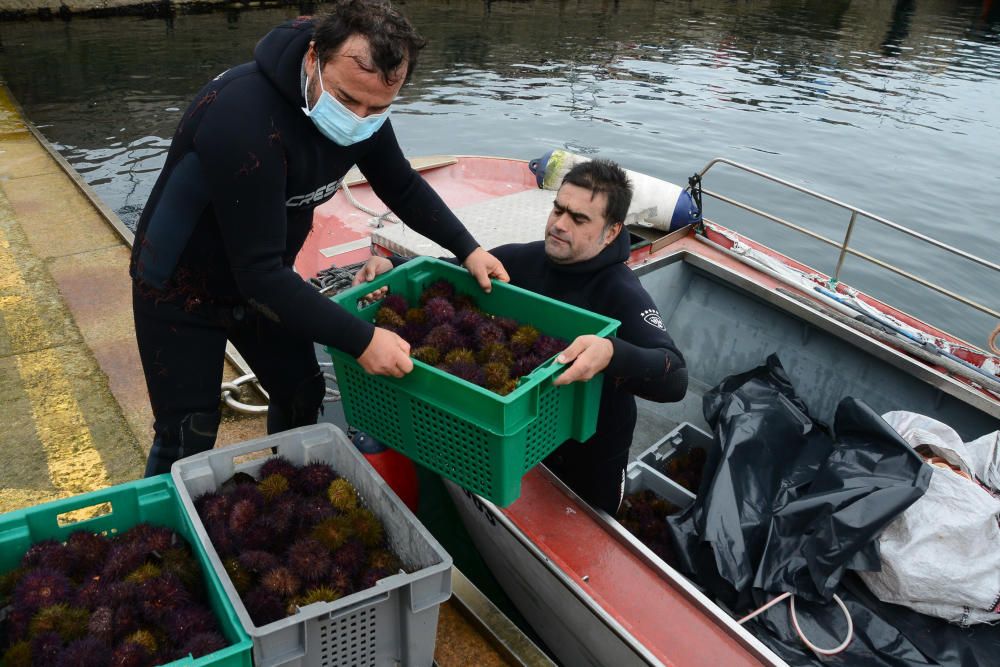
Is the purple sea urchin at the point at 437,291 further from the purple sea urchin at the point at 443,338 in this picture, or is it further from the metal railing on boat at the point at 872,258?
the metal railing on boat at the point at 872,258

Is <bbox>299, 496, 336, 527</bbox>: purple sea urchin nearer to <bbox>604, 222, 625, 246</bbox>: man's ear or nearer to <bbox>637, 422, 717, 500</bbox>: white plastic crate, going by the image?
<bbox>604, 222, 625, 246</bbox>: man's ear

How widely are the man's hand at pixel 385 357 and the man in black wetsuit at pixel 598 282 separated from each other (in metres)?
0.66

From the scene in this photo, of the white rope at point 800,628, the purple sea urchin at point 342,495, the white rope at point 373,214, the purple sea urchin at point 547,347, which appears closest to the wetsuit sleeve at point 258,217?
the purple sea urchin at point 342,495

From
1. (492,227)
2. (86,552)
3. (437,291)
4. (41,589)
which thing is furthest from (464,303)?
(492,227)

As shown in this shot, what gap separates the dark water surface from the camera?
9969 mm

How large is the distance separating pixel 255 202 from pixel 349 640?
1.18 meters

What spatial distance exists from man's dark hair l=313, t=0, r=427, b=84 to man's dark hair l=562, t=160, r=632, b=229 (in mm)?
1022

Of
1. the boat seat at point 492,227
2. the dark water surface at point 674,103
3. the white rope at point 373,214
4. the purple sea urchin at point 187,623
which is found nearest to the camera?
the purple sea urchin at point 187,623

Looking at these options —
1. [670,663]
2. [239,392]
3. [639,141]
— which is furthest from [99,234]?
[639,141]

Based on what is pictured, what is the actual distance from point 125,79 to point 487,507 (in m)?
15.6

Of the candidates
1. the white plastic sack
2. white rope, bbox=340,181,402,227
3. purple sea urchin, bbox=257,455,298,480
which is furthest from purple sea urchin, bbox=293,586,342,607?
white rope, bbox=340,181,402,227

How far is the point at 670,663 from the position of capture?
2.08 meters

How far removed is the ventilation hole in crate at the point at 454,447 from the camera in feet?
6.44

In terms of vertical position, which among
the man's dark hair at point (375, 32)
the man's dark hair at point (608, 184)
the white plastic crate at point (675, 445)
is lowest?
the white plastic crate at point (675, 445)
